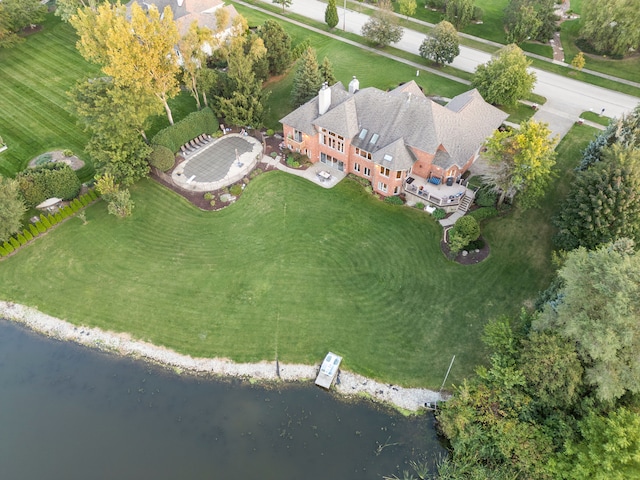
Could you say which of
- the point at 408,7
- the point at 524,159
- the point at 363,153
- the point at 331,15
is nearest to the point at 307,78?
the point at 363,153

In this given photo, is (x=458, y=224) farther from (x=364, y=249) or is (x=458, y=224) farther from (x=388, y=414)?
(x=388, y=414)

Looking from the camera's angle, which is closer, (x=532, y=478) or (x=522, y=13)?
(x=532, y=478)

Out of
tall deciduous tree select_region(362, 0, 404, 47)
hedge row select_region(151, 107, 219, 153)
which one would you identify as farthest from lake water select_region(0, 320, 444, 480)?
tall deciduous tree select_region(362, 0, 404, 47)

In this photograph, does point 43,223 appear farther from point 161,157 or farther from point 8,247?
point 161,157

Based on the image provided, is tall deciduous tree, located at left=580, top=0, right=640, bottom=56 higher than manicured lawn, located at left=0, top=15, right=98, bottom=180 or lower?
higher

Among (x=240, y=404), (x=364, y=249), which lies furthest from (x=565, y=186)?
(x=240, y=404)

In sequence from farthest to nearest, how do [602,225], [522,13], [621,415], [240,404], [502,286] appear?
[522,13], [502,286], [602,225], [240,404], [621,415]

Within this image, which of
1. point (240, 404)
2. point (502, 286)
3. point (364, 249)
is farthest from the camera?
point (364, 249)

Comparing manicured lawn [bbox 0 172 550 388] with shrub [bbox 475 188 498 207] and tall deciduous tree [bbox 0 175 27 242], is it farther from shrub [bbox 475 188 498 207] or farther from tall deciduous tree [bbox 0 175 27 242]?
shrub [bbox 475 188 498 207]
